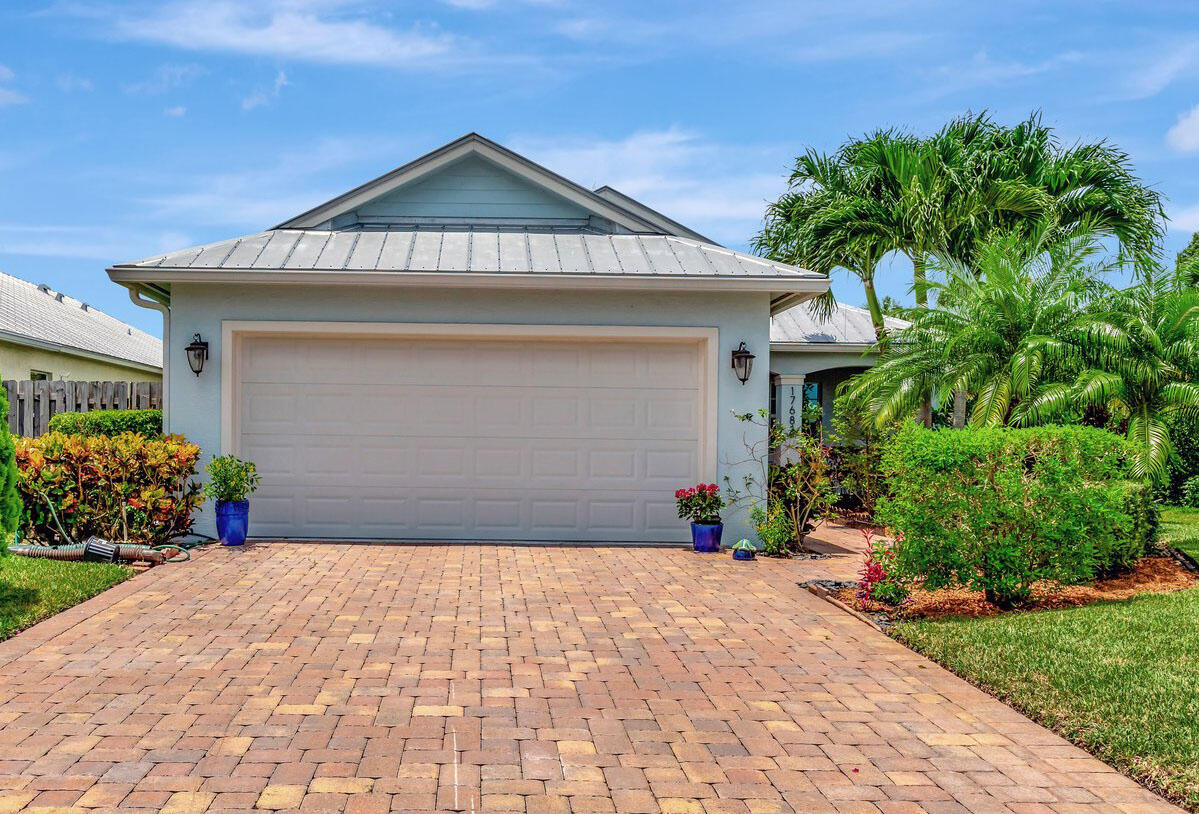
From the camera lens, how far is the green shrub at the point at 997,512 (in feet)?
23.5

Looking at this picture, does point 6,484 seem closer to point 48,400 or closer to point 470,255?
point 48,400

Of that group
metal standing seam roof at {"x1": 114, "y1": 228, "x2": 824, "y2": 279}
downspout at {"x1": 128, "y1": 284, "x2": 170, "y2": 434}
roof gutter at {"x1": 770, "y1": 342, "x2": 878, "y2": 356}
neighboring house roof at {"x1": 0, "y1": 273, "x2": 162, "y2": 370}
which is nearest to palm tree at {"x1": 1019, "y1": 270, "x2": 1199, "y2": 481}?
metal standing seam roof at {"x1": 114, "y1": 228, "x2": 824, "y2": 279}

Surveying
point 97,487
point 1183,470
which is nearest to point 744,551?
point 97,487

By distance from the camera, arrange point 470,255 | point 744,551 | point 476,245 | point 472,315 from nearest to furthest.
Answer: point 744,551
point 472,315
point 470,255
point 476,245

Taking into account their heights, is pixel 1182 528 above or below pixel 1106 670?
below

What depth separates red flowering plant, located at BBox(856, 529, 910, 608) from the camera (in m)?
7.32

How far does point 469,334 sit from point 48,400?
531cm

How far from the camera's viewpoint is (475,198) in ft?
43.0

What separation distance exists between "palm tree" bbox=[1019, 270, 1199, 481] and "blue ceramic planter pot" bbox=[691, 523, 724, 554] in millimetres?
3417

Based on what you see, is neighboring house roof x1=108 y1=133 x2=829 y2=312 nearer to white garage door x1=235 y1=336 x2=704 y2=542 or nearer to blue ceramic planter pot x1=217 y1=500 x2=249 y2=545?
white garage door x1=235 y1=336 x2=704 y2=542

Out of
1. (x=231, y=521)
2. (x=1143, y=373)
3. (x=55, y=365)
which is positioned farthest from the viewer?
(x=55, y=365)

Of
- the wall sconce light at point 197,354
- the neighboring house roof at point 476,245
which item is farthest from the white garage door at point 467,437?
the neighboring house roof at point 476,245

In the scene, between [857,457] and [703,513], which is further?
[857,457]

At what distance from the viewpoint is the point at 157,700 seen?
4.91 meters
